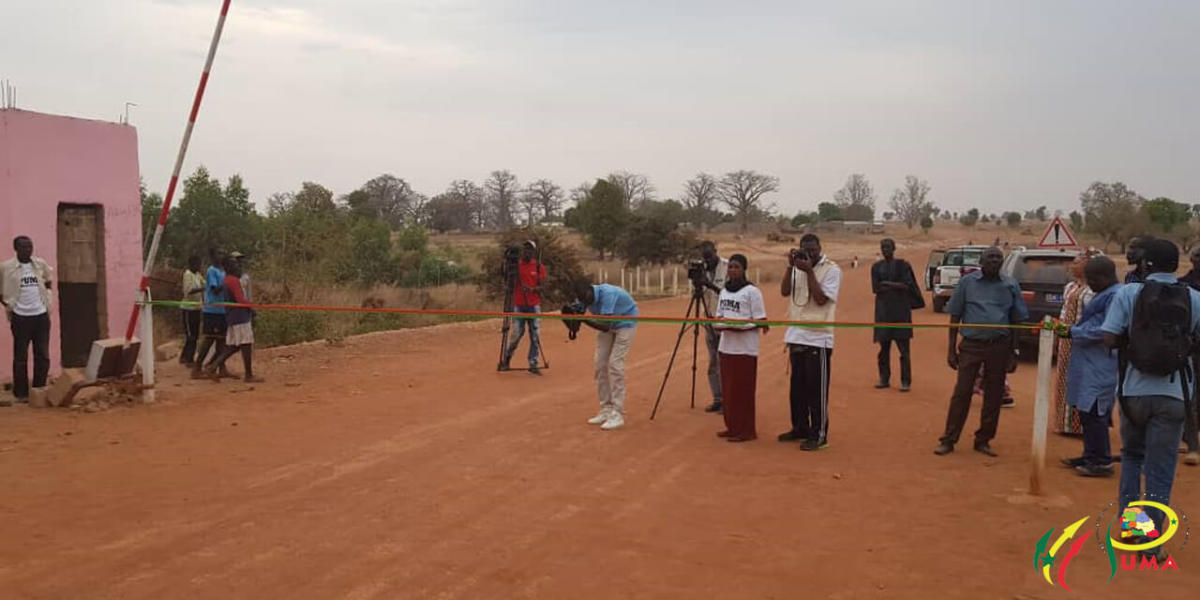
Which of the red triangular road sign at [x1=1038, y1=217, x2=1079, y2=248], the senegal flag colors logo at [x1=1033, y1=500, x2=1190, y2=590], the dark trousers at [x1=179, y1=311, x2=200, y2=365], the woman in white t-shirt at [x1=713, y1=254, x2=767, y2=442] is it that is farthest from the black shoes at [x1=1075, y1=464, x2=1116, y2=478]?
the red triangular road sign at [x1=1038, y1=217, x2=1079, y2=248]

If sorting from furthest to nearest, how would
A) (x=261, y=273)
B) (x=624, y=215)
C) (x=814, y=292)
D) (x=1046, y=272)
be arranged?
1. (x=624, y=215)
2. (x=261, y=273)
3. (x=1046, y=272)
4. (x=814, y=292)

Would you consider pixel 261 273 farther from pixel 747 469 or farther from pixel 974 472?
pixel 974 472

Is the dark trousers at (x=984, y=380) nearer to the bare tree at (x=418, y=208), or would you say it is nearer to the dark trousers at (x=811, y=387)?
the dark trousers at (x=811, y=387)

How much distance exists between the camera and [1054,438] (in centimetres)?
817

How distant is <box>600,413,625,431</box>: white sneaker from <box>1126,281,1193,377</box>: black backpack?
465 cm

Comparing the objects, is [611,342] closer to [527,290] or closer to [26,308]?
[527,290]

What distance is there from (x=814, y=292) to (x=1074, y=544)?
3.06 meters

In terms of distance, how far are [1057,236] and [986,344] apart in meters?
11.2

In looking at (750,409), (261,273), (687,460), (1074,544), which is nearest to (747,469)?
(687,460)

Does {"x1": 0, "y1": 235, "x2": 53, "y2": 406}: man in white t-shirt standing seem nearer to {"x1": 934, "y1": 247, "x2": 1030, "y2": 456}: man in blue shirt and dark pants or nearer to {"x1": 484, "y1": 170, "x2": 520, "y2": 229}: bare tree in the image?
{"x1": 934, "y1": 247, "x2": 1030, "y2": 456}: man in blue shirt and dark pants

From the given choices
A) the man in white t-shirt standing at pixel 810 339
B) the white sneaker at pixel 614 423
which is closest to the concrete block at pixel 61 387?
the white sneaker at pixel 614 423

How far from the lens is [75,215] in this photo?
1119 centimetres

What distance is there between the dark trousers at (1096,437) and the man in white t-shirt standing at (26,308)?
1033cm

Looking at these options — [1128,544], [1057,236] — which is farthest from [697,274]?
[1057,236]
